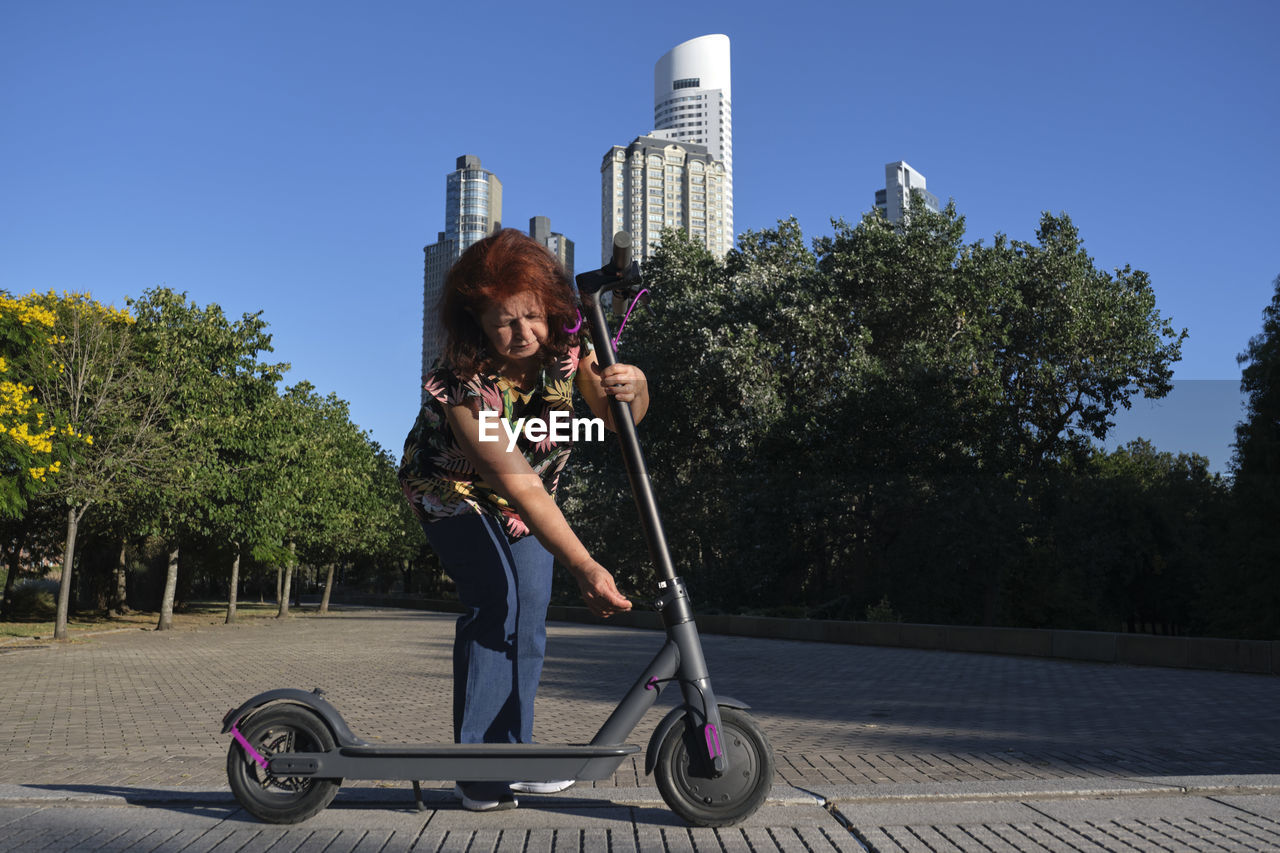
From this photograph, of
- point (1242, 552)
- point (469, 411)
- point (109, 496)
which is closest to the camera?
point (469, 411)

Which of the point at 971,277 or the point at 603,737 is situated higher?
the point at 971,277

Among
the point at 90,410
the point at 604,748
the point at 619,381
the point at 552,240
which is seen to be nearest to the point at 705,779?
the point at 604,748

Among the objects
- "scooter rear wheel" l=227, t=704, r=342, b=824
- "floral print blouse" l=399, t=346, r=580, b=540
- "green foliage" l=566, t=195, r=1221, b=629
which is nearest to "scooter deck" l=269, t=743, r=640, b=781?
"scooter rear wheel" l=227, t=704, r=342, b=824

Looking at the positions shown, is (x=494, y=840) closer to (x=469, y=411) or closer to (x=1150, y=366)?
(x=469, y=411)

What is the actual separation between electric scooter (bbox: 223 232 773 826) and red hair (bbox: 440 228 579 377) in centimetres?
10

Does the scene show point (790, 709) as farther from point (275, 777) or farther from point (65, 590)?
point (65, 590)

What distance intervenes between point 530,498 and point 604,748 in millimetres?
733

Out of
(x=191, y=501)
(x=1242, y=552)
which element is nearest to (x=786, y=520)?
(x=1242, y=552)

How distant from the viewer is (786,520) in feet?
71.9

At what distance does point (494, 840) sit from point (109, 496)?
61.5 feet

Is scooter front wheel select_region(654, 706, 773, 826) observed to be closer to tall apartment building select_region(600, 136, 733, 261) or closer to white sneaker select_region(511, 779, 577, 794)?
white sneaker select_region(511, 779, 577, 794)

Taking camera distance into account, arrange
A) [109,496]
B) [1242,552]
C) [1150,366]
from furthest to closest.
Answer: [1150,366]
[1242,552]
[109,496]

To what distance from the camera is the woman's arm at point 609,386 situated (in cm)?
321

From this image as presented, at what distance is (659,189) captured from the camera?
151 meters
